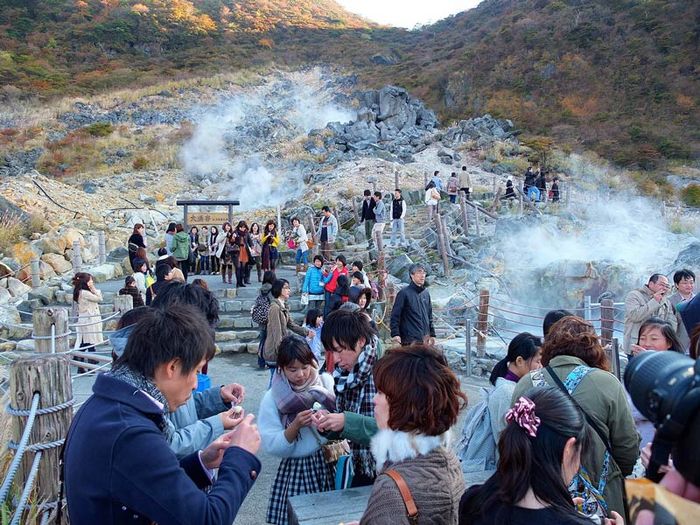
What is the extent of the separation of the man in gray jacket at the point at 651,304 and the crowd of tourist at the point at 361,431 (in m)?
1.82

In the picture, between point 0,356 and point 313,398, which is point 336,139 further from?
point 313,398

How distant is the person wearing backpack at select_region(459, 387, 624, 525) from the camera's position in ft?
5.22

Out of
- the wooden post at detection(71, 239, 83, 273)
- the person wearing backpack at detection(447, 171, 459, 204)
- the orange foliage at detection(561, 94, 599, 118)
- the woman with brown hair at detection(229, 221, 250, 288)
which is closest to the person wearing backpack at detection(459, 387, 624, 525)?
the woman with brown hair at detection(229, 221, 250, 288)

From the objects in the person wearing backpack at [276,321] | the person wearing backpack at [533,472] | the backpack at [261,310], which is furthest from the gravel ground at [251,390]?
the person wearing backpack at [533,472]

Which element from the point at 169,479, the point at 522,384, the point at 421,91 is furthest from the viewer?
the point at 421,91

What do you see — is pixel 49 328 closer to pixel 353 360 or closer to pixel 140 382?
pixel 353 360

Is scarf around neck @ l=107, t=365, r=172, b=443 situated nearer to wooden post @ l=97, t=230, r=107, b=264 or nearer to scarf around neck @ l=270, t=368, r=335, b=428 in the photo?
scarf around neck @ l=270, t=368, r=335, b=428

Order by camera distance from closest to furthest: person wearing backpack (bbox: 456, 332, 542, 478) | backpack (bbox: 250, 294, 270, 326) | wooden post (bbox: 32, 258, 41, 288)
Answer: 1. person wearing backpack (bbox: 456, 332, 542, 478)
2. backpack (bbox: 250, 294, 270, 326)
3. wooden post (bbox: 32, 258, 41, 288)

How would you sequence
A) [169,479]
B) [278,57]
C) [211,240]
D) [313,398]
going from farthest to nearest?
[278,57]
[211,240]
[313,398]
[169,479]

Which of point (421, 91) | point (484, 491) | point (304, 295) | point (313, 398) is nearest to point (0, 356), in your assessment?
point (304, 295)

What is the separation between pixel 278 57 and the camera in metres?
52.8

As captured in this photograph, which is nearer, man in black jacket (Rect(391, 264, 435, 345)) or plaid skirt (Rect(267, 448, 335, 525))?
plaid skirt (Rect(267, 448, 335, 525))

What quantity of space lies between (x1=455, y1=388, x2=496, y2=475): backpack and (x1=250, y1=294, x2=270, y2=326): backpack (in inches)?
163

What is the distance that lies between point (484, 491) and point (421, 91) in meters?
39.6
